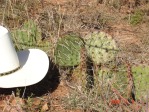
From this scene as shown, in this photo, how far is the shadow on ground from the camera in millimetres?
3158

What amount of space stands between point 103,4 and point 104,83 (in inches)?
95.1

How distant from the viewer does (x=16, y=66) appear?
294cm

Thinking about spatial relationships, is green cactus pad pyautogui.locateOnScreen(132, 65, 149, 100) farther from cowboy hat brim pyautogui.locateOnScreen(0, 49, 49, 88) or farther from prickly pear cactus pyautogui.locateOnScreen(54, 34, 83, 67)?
cowboy hat brim pyautogui.locateOnScreen(0, 49, 49, 88)

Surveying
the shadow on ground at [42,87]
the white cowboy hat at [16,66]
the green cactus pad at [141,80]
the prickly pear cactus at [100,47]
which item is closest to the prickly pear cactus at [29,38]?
the shadow on ground at [42,87]

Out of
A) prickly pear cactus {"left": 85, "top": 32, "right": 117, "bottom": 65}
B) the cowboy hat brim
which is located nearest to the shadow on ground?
the cowboy hat brim

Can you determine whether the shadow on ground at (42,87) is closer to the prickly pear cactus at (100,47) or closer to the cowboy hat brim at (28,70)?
the cowboy hat brim at (28,70)

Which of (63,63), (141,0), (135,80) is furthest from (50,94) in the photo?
(141,0)

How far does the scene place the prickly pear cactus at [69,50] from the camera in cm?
325

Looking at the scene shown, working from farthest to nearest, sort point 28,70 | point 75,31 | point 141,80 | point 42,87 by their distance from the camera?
1. point 75,31
2. point 42,87
3. point 28,70
4. point 141,80

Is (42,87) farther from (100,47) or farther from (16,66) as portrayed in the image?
(100,47)

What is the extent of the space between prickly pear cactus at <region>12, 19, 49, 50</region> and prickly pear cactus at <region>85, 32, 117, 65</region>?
46 cm

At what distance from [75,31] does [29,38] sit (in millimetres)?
681

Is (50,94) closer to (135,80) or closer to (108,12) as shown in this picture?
(135,80)

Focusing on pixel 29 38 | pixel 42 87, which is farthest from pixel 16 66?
pixel 29 38
